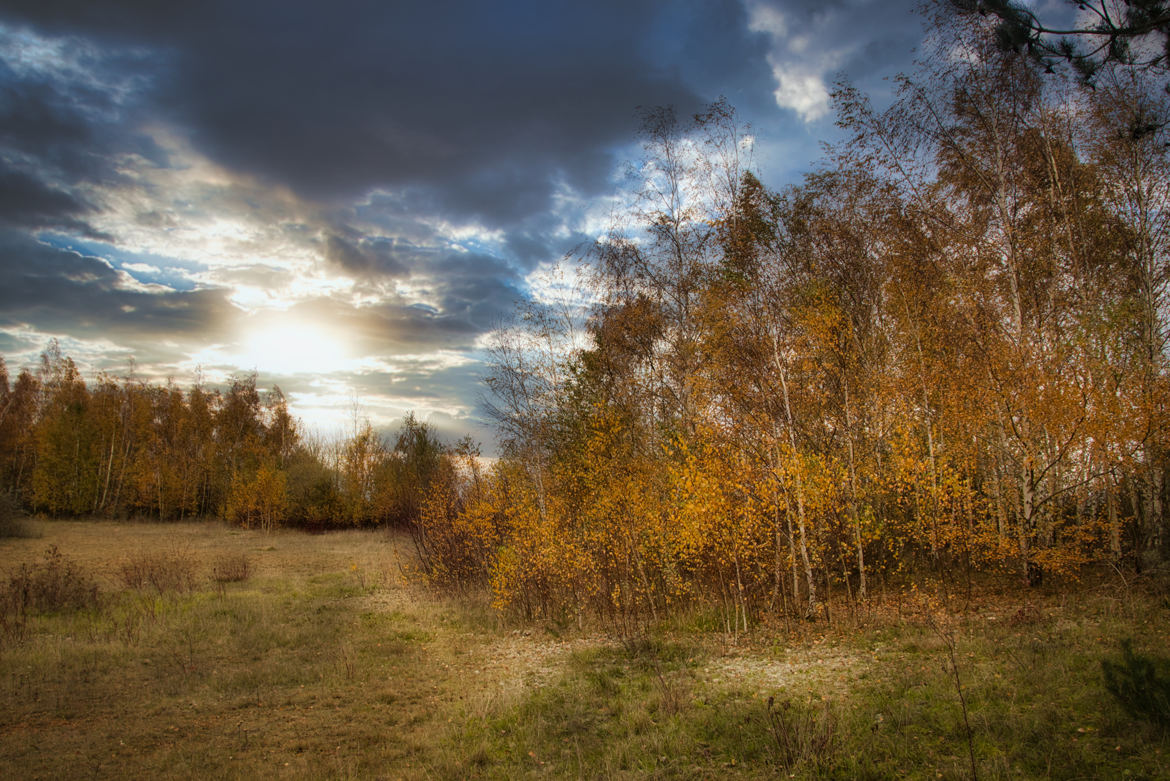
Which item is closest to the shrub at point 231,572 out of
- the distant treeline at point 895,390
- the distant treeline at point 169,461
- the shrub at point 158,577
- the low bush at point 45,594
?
the shrub at point 158,577

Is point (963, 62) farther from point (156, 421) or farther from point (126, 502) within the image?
point (156, 421)

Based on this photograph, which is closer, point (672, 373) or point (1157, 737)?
point (1157, 737)

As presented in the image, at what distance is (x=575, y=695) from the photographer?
8008 millimetres

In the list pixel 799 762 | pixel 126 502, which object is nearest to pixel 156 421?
pixel 126 502

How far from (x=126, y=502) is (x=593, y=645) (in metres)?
42.8

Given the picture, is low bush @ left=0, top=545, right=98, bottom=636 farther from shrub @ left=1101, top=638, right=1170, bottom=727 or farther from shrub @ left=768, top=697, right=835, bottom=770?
shrub @ left=1101, top=638, right=1170, bottom=727

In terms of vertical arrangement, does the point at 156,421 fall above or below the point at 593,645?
above

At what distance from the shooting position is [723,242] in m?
12.4

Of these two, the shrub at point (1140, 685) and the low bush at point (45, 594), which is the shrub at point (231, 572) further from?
the shrub at point (1140, 685)

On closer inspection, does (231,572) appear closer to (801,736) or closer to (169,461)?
(801,736)

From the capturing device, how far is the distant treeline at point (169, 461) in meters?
36.9

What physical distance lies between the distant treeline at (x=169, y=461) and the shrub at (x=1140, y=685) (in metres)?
31.2

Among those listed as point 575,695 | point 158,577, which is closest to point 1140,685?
point 575,695

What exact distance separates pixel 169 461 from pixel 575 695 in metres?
45.1
